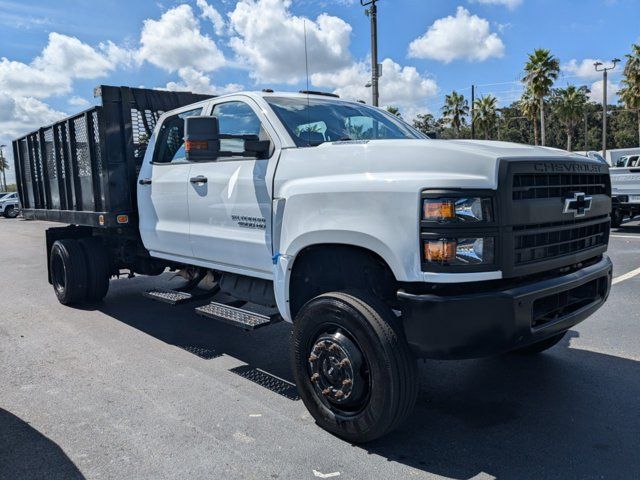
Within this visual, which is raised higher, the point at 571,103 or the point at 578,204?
the point at 571,103

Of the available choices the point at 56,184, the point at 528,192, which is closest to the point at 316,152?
the point at 528,192

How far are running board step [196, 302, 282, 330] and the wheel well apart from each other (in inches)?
13.9

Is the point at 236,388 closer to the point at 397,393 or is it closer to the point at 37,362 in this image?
the point at 397,393

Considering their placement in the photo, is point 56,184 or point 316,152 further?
point 56,184

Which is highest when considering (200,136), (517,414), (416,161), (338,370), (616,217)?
(200,136)

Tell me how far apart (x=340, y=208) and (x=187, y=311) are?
4.13m

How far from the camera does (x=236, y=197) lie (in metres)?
4.26

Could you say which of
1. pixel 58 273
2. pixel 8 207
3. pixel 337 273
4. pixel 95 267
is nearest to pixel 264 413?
pixel 337 273

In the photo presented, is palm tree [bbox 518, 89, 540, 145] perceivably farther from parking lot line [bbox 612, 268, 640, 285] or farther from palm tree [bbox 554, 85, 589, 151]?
parking lot line [bbox 612, 268, 640, 285]

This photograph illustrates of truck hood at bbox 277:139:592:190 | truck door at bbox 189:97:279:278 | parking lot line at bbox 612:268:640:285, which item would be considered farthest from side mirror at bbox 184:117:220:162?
parking lot line at bbox 612:268:640:285

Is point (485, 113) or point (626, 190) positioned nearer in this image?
point (626, 190)

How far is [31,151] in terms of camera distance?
318 inches

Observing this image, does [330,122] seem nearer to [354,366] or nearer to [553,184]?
[553,184]

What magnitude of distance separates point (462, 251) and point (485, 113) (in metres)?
53.6
